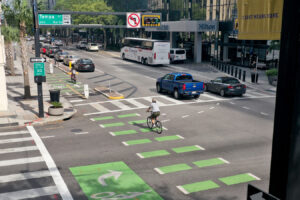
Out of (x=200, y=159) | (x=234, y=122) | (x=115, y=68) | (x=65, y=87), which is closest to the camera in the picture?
(x=200, y=159)

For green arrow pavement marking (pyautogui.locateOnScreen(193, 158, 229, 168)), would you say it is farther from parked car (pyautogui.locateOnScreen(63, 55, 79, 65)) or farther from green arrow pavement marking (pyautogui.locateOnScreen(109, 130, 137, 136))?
parked car (pyautogui.locateOnScreen(63, 55, 79, 65))

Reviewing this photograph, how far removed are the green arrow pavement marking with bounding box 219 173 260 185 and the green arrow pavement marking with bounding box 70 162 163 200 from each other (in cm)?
253

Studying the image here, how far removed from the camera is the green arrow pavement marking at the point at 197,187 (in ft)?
34.8

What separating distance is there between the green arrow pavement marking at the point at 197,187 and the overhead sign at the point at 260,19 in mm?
5289

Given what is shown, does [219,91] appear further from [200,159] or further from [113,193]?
[113,193]

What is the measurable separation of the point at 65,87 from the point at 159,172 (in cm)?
2146

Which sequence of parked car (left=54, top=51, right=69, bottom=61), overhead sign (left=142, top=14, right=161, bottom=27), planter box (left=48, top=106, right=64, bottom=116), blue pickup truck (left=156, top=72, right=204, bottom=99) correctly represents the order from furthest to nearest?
1. parked car (left=54, top=51, right=69, bottom=61)
2. overhead sign (left=142, top=14, right=161, bottom=27)
3. blue pickup truck (left=156, top=72, right=204, bottom=99)
4. planter box (left=48, top=106, right=64, bottom=116)

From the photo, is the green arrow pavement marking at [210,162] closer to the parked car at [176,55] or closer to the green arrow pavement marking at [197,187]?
the green arrow pavement marking at [197,187]

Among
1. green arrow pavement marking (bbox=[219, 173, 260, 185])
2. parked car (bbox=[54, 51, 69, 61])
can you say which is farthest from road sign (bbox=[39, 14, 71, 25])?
parked car (bbox=[54, 51, 69, 61])

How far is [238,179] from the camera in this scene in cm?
1146

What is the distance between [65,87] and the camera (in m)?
31.6

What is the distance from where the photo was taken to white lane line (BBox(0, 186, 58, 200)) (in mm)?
10133

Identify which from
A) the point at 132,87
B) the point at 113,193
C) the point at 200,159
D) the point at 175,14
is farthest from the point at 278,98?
the point at 175,14

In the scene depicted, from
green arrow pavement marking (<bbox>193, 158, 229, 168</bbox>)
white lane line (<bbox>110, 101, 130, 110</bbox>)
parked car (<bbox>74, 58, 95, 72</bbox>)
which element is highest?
parked car (<bbox>74, 58, 95, 72</bbox>)
